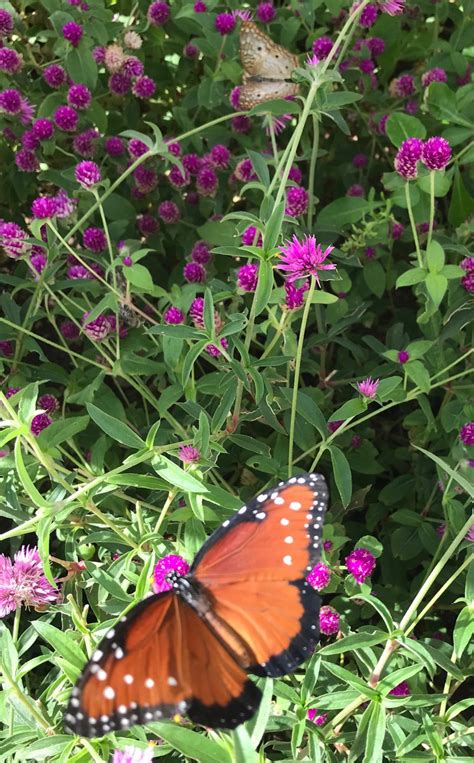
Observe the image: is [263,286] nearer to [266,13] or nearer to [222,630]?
[222,630]

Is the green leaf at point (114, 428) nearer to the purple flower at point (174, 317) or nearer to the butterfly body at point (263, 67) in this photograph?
the purple flower at point (174, 317)

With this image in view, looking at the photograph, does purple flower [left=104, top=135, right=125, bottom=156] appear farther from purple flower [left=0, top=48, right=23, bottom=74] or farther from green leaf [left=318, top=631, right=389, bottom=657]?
green leaf [left=318, top=631, right=389, bottom=657]

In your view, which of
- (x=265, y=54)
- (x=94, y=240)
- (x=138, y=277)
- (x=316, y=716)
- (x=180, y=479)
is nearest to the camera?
(x=180, y=479)

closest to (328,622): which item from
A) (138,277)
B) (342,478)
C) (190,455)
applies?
(342,478)

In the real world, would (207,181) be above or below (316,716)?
above

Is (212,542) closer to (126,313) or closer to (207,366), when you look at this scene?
(126,313)

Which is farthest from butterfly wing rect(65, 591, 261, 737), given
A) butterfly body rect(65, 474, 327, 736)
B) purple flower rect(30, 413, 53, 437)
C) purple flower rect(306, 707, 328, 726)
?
purple flower rect(30, 413, 53, 437)

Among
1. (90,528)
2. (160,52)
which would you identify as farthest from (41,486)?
(160,52)
